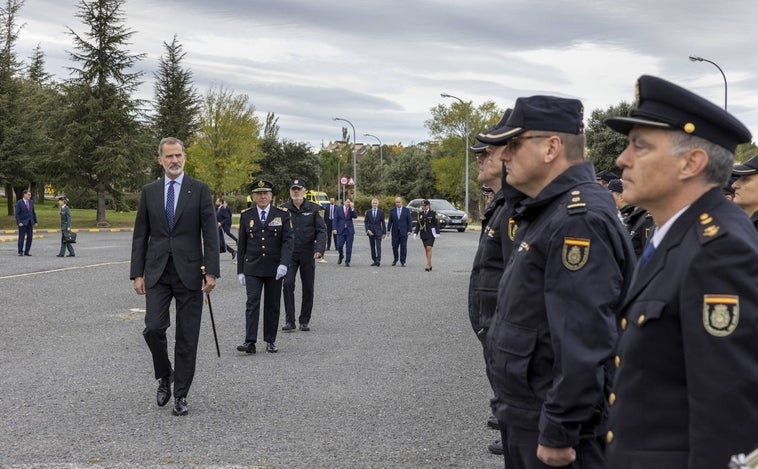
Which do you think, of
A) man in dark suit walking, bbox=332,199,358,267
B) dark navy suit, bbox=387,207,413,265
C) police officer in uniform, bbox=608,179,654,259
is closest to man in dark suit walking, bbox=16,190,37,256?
man in dark suit walking, bbox=332,199,358,267

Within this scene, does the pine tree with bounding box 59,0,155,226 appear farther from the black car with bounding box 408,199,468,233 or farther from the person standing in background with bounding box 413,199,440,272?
the person standing in background with bounding box 413,199,440,272

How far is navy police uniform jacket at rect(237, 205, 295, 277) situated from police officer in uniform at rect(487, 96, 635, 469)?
652cm

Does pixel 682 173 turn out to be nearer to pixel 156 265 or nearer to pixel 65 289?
pixel 156 265

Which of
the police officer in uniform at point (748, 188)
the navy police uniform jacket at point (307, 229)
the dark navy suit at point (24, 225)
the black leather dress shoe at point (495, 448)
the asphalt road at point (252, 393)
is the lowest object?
the asphalt road at point (252, 393)

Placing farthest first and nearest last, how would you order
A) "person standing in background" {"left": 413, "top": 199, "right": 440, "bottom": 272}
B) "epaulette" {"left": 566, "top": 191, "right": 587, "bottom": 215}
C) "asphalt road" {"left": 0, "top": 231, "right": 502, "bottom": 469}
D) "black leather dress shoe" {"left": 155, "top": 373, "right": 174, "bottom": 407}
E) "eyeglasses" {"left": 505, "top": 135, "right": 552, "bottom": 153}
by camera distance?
"person standing in background" {"left": 413, "top": 199, "right": 440, "bottom": 272} → "black leather dress shoe" {"left": 155, "top": 373, "right": 174, "bottom": 407} → "asphalt road" {"left": 0, "top": 231, "right": 502, "bottom": 469} → "eyeglasses" {"left": 505, "top": 135, "right": 552, "bottom": 153} → "epaulette" {"left": 566, "top": 191, "right": 587, "bottom": 215}

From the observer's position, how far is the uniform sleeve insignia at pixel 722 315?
6.52 ft

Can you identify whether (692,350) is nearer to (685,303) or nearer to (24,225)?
(685,303)

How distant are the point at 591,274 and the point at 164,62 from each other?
77.5 m

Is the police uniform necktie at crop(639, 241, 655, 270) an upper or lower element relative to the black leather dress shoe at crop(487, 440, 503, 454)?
upper

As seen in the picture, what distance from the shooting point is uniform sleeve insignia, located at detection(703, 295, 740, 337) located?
6.52 feet

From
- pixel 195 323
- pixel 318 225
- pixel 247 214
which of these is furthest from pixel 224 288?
pixel 195 323

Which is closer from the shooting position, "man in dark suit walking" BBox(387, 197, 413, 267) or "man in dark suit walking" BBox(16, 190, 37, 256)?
"man in dark suit walking" BBox(387, 197, 413, 267)

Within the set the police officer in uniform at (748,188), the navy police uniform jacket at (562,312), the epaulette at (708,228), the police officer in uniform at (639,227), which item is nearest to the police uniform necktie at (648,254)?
the epaulette at (708,228)

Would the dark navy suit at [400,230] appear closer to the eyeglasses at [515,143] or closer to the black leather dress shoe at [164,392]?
the black leather dress shoe at [164,392]
